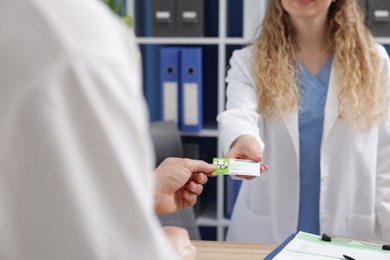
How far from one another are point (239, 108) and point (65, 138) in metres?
1.47

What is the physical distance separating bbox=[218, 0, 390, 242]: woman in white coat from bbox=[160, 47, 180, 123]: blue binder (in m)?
0.81

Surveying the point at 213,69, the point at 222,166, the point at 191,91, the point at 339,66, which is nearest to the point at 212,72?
the point at 213,69

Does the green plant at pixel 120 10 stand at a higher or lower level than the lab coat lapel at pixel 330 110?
higher

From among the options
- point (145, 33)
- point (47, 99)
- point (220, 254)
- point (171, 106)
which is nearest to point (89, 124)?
point (47, 99)

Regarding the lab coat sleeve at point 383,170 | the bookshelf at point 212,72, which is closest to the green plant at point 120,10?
the bookshelf at point 212,72

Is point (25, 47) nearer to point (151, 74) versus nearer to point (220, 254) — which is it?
point (220, 254)

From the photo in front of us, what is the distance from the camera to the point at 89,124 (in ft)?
1.61

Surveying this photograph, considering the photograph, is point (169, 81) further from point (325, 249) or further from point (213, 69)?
point (325, 249)

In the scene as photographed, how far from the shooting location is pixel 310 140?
2.01 m

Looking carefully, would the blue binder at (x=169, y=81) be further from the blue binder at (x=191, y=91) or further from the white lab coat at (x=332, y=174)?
the white lab coat at (x=332, y=174)

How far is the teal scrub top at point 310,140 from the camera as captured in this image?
2004 mm

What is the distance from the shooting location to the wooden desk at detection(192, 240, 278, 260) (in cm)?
149

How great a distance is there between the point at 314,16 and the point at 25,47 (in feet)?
5.40

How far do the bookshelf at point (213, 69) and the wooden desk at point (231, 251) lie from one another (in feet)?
4.55
